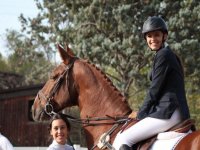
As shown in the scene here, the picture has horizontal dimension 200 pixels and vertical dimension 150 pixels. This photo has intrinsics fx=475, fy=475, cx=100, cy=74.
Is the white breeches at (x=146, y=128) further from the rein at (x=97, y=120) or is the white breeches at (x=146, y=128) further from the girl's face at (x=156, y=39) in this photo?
the girl's face at (x=156, y=39)

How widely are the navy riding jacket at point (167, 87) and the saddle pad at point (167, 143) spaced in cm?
25

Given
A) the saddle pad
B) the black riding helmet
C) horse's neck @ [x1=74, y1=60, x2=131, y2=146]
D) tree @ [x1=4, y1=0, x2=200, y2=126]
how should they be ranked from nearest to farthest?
the saddle pad → the black riding helmet → horse's neck @ [x1=74, y1=60, x2=131, y2=146] → tree @ [x1=4, y1=0, x2=200, y2=126]

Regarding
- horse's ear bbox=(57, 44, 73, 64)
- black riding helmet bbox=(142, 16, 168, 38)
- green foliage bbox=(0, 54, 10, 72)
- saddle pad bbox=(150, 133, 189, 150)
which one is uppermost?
black riding helmet bbox=(142, 16, 168, 38)

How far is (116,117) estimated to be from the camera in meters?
6.02

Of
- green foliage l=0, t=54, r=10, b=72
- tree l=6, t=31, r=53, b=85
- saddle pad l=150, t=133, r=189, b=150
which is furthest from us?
green foliage l=0, t=54, r=10, b=72

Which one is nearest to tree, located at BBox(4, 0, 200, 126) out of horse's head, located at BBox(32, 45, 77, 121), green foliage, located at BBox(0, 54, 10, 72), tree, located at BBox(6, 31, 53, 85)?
tree, located at BBox(6, 31, 53, 85)

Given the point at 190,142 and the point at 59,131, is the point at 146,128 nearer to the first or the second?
the point at 190,142

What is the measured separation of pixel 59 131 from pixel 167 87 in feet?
5.28

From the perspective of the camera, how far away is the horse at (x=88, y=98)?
611 cm

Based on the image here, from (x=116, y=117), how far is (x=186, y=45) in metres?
16.7

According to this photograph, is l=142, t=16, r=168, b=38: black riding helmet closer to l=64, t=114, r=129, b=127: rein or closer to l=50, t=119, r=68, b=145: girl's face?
l=64, t=114, r=129, b=127: rein

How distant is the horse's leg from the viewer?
4.68 meters

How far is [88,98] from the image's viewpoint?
634 cm

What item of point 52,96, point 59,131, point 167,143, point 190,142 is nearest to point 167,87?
point 167,143
